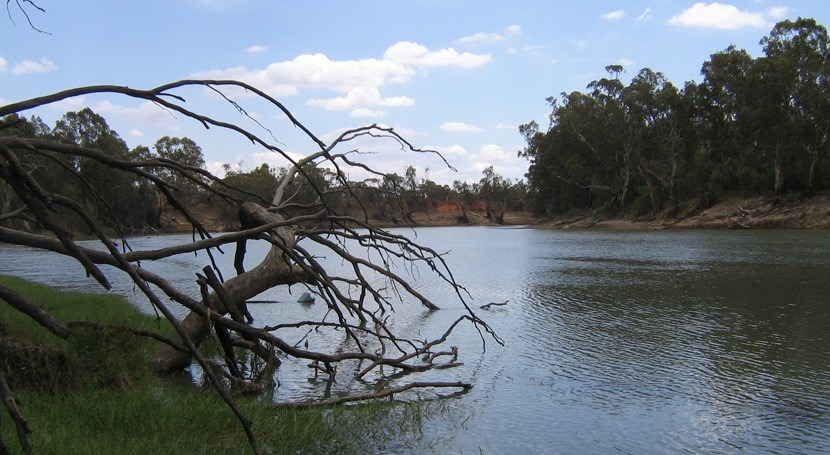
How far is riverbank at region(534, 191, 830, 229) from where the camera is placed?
144 ft

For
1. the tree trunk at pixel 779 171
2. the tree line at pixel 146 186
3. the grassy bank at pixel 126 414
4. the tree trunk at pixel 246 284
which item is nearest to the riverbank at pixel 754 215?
the tree trunk at pixel 779 171

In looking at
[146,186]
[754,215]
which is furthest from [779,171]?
[146,186]

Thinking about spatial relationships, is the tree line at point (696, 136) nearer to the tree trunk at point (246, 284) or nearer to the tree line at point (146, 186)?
the tree line at point (146, 186)

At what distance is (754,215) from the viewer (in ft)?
155

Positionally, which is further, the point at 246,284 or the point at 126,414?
the point at 246,284

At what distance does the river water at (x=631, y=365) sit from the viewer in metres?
6.35

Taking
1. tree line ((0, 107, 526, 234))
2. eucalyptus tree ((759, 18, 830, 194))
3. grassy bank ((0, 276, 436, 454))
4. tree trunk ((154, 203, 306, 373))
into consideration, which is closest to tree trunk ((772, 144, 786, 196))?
eucalyptus tree ((759, 18, 830, 194))

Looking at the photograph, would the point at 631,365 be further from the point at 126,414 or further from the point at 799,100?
the point at 799,100

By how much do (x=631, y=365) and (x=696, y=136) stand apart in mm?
54666

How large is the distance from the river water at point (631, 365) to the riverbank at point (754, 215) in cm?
2769

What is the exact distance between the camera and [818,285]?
53.2 feet

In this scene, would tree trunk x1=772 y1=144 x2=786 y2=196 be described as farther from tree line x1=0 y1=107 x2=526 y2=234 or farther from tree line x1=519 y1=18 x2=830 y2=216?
tree line x1=0 y1=107 x2=526 y2=234

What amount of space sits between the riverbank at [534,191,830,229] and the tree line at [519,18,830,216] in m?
1.07

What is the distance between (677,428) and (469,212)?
9824 cm
